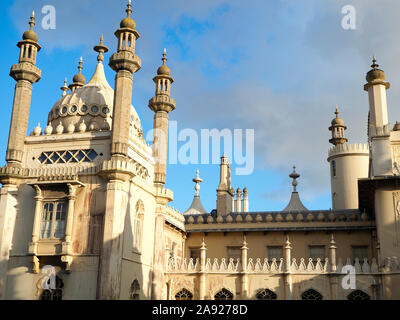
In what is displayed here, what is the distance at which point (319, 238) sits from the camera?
119 feet

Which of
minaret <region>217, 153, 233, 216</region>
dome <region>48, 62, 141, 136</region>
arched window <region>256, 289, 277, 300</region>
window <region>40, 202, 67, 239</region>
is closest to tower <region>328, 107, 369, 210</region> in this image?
minaret <region>217, 153, 233, 216</region>

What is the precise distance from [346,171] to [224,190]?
12.0 m

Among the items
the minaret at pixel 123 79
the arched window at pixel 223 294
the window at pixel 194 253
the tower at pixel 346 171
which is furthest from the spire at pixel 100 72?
the tower at pixel 346 171

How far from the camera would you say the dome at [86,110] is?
31578 millimetres

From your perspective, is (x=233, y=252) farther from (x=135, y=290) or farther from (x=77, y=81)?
(x=77, y=81)

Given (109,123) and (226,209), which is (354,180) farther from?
(109,123)

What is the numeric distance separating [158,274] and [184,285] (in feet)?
6.45

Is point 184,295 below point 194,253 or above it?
below

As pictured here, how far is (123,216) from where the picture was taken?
1080 inches

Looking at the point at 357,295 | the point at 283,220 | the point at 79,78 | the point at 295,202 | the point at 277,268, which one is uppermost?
the point at 79,78

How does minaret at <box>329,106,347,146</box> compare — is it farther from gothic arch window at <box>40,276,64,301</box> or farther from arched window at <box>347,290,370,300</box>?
gothic arch window at <box>40,276,64,301</box>

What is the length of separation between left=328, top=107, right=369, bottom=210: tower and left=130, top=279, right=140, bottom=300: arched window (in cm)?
2272

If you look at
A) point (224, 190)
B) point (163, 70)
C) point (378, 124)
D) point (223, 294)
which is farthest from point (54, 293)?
point (378, 124)
